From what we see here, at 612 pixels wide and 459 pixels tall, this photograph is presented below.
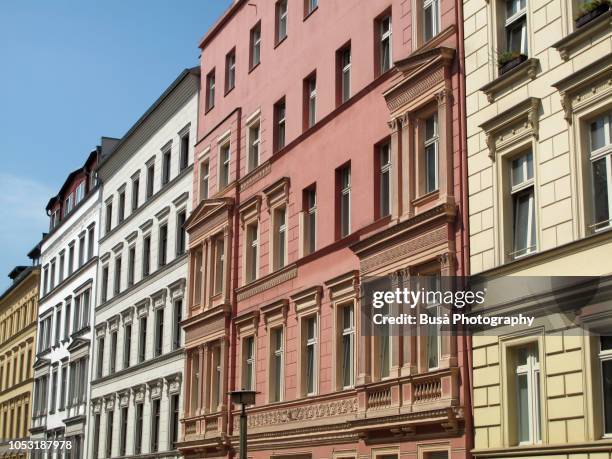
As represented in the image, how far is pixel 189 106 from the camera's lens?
44.9 metres

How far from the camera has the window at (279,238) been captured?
33812 millimetres

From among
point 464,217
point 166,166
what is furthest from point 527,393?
point 166,166

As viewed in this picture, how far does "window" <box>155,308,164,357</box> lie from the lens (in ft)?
150

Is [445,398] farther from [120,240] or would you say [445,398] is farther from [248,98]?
[120,240]

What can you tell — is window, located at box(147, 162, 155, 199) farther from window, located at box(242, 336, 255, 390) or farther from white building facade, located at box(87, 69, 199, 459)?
window, located at box(242, 336, 255, 390)

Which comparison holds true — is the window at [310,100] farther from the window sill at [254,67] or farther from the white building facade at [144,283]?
Answer: the white building facade at [144,283]

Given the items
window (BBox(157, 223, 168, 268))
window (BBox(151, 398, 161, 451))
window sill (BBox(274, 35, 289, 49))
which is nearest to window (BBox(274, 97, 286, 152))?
window sill (BBox(274, 35, 289, 49))

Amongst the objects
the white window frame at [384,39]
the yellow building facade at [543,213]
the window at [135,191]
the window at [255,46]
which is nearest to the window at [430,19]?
the white window frame at [384,39]

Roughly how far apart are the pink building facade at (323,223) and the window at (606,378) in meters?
4.18

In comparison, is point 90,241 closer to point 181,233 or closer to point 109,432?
point 109,432

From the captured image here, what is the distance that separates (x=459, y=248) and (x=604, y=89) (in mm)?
5464

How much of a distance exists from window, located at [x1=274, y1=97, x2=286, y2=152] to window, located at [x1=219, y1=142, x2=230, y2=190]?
4.49 metres

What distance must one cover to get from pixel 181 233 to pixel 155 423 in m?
7.70

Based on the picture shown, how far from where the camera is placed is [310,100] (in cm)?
3334
